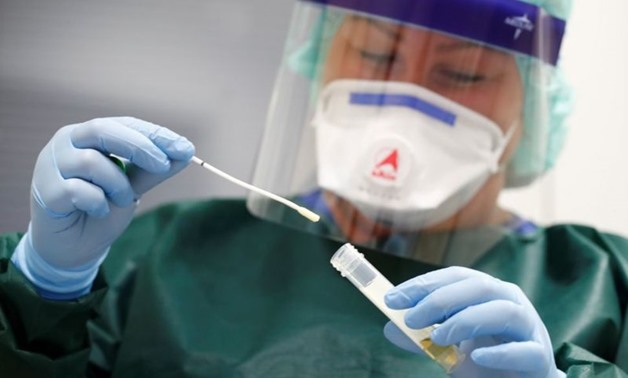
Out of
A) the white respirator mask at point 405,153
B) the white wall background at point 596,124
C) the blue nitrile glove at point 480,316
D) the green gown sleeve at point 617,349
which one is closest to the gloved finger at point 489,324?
the blue nitrile glove at point 480,316

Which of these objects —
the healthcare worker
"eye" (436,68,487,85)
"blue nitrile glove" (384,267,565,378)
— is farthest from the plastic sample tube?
"eye" (436,68,487,85)

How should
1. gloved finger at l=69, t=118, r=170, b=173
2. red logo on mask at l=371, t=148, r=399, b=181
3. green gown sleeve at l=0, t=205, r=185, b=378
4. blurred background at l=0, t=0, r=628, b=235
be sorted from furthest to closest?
blurred background at l=0, t=0, r=628, b=235 → red logo on mask at l=371, t=148, r=399, b=181 → green gown sleeve at l=0, t=205, r=185, b=378 → gloved finger at l=69, t=118, r=170, b=173

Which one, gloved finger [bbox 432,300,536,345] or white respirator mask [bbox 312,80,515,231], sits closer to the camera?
gloved finger [bbox 432,300,536,345]

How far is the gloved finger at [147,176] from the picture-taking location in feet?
3.48

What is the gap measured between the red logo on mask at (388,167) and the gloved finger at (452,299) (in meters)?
0.32

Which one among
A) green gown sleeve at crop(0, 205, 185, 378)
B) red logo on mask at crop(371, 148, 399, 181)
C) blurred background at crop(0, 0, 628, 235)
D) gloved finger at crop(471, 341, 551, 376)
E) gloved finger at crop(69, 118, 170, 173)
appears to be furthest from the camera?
blurred background at crop(0, 0, 628, 235)

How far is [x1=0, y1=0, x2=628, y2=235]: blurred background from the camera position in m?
1.52

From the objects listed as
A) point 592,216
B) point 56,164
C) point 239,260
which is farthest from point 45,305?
point 592,216

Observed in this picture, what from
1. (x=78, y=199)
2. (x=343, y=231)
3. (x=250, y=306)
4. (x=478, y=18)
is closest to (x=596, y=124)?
(x=478, y=18)

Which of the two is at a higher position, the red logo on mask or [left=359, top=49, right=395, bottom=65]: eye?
[left=359, top=49, right=395, bottom=65]: eye

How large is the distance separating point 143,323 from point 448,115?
23.1 inches

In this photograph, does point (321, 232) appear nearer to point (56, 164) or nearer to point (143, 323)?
point (143, 323)

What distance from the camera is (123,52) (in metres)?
1.68

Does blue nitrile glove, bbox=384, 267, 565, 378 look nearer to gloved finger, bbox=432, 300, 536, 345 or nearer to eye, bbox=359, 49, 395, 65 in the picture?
gloved finger, bbox=432, 300, 536, 345
